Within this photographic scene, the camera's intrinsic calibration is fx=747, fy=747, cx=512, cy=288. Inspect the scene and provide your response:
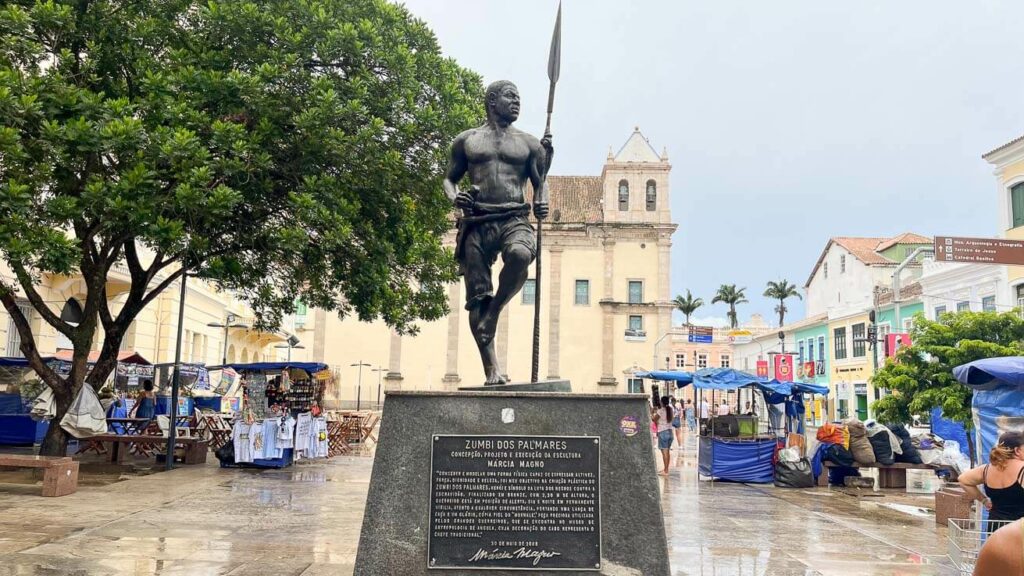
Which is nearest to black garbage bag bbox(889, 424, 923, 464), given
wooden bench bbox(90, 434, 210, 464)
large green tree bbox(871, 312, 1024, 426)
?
large green tree bbox(871, 312, 1024, 426)

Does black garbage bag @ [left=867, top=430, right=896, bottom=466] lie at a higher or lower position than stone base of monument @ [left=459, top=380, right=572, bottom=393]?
lower

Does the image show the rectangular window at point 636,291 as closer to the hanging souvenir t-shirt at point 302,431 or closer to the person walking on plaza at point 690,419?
the person walking on plaza at point 690,419

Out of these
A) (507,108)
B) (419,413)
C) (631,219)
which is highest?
(631,219)

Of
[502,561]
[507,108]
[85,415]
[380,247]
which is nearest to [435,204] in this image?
[380,247]

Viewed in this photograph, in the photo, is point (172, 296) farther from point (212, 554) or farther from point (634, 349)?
point (634, 349)

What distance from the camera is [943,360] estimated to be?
12820 mm

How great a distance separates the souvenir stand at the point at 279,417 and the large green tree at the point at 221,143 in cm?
228

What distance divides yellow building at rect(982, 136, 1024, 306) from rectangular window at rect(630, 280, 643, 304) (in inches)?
970

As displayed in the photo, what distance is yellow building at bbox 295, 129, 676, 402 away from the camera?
48.3 m

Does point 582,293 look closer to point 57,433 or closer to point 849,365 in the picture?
point 849,365

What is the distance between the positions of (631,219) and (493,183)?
1784 inches

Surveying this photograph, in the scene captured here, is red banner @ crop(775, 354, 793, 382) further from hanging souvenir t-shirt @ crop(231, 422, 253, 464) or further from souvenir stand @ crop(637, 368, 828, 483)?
hanging souvenir t-shirt @ crop(231, 422, 253, 464)

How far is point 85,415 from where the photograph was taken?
12.4m
